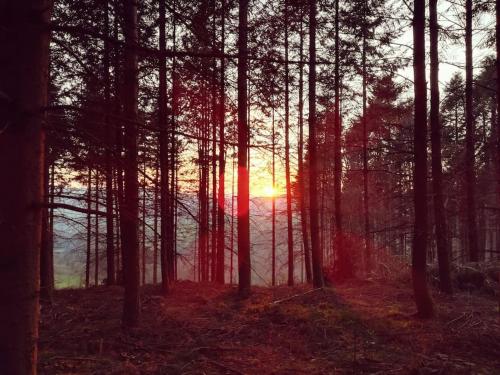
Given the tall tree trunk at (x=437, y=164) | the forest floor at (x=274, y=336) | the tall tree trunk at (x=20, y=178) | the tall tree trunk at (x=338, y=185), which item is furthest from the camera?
the tall tree trunk at (x=338, y=185)

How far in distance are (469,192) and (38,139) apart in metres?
16.2

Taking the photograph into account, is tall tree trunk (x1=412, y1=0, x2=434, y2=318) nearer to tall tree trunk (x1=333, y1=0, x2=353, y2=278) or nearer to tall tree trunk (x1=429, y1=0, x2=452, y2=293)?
tall tree trunk (x1=429, y1=0, x2=452, y2=293)

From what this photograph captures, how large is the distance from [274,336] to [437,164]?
739cm

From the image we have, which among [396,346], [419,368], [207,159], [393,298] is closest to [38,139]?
[419,368]

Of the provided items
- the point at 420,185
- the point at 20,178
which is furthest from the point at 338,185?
the point at 20,178

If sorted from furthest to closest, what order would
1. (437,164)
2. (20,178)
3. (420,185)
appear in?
(437,164), (420,185), (20,178)

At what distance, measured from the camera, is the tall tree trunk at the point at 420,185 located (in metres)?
9.02

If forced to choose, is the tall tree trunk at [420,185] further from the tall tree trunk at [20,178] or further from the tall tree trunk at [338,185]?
the tall tree trunk at [20,178]

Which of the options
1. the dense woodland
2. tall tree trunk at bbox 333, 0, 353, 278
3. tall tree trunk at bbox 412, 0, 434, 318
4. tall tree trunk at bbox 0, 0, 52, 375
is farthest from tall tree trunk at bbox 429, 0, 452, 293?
tall tree trunk at bbox 0, 0, 52, 375

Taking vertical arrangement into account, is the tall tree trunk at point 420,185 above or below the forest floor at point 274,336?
above

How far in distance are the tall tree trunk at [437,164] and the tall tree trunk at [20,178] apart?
433 inches

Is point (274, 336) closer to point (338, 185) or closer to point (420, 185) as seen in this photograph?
point (420, 185)

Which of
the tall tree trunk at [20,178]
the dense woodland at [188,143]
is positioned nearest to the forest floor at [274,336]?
the dense woodland at [188,143]

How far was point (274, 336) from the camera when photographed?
8.45 meters
